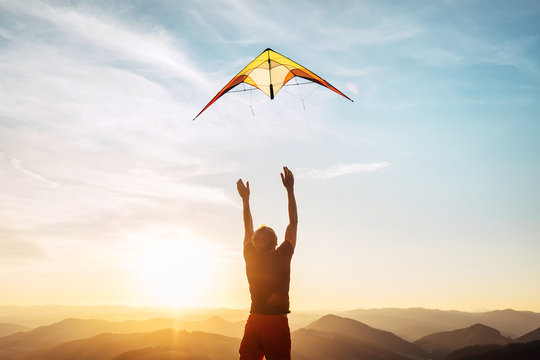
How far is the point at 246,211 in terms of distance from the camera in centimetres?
575

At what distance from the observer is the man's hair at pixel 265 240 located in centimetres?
462

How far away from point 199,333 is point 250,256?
165367mm

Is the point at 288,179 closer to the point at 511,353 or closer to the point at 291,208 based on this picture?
the point at 291,208

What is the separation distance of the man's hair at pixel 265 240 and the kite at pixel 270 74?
8801 millimetres

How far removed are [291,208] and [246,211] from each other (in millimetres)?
806

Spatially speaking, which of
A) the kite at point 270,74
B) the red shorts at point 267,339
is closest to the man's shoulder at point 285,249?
the red shorts at point 267,339

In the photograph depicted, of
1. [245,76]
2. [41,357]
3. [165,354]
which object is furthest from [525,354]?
[41,357]

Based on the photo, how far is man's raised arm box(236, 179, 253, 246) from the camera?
211 inches

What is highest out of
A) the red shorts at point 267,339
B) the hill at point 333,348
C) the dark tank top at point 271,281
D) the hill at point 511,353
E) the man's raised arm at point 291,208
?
the man's raised arm at point 291,208

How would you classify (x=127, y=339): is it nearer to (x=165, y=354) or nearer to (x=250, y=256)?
(x=165, y=354)

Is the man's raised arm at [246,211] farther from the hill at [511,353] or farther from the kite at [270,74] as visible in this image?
the hill at [511,353]

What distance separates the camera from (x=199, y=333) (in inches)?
6048

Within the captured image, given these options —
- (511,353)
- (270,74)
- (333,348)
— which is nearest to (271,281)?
(270,74)

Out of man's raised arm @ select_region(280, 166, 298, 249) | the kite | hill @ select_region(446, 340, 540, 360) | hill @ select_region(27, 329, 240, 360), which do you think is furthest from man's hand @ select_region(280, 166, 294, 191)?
hill @ select_region(446, 340, 540, 360)
